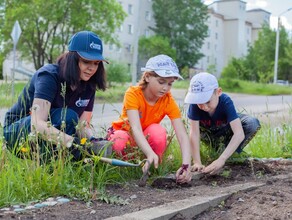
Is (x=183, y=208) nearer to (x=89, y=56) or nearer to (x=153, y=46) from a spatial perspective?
(x=89, y=56)

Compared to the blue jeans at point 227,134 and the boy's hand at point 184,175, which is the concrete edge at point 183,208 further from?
the blue jeans at point 227,134

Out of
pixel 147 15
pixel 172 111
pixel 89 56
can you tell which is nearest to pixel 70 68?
pixel 89 56

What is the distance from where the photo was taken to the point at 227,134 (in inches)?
160

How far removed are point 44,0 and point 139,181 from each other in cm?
1964

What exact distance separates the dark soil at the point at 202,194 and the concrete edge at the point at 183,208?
3 centimetres

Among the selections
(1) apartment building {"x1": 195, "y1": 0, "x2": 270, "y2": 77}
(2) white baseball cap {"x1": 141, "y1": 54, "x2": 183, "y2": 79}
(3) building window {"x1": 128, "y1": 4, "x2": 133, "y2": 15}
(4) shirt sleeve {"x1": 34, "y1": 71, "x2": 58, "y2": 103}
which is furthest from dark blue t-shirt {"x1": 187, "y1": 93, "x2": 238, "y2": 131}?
(1) apartment building {"x1": 195, "y1": 0, "x2": 270, "y2": 77}

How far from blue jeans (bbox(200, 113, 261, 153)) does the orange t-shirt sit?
0.59 m

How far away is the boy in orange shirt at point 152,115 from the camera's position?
3342mm

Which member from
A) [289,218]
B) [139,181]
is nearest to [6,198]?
[139,181]

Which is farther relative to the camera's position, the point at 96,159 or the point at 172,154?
the point at 172,154

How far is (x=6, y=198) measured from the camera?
2.50m

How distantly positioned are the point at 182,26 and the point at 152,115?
51834mm

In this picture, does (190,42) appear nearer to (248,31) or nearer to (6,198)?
(248,31)

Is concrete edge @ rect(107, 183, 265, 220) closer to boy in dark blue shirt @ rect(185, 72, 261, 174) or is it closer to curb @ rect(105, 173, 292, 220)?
curb @ rect(105, 173, 292, 220)
